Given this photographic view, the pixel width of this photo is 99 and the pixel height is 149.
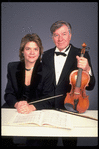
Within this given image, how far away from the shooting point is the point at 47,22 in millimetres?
1891

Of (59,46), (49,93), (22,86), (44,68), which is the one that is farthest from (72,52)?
(22,86)

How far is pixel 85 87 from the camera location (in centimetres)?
179

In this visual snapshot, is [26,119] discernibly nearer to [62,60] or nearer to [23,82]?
[23,82]

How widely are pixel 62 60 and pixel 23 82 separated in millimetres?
567

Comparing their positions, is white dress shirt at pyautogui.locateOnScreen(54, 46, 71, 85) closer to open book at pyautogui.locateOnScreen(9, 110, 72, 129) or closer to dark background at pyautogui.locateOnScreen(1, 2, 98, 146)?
dark background at pyautogui.locateOnScreen(1, 2, 98, 146)

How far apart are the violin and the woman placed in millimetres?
292

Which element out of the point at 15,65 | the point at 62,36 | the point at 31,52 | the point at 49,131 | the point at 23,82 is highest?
the point at 62,36

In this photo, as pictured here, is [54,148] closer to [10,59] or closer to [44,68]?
[44,68]

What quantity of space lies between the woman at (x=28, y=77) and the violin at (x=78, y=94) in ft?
0.96

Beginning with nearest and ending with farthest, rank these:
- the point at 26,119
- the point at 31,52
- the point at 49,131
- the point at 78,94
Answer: the point at 49,131 → the point at 26,119 → the point at 78,94 → the point at 31,52

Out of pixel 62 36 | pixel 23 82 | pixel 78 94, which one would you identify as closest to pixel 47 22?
pixel 62 36

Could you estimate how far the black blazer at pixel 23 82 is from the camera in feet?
6.36

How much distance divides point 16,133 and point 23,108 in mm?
362

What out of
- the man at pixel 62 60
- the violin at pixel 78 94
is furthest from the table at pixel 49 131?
the man at pixel 62 60
